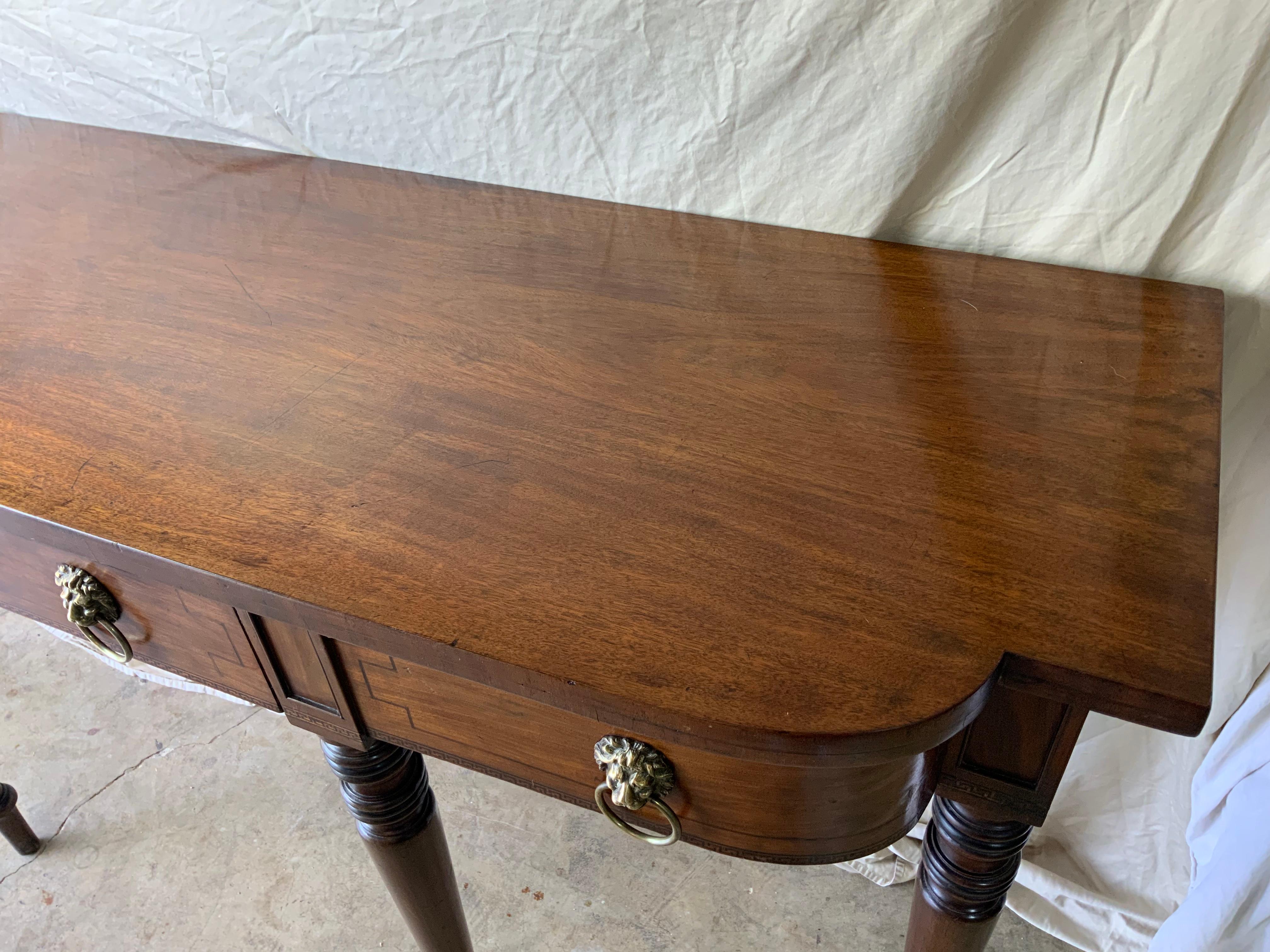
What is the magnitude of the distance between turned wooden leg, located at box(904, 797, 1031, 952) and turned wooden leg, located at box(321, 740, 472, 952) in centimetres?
35

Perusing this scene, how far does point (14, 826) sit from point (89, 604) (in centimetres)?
76

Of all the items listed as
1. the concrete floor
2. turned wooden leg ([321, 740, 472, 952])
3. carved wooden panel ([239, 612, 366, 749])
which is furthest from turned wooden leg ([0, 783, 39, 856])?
carved wooden panel ([239, 612, 366, 749])

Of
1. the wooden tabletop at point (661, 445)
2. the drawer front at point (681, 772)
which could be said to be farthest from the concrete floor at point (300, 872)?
the wooden tabletop at point (661, 445)

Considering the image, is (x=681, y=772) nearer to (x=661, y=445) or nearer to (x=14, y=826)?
(x=661, y=445)

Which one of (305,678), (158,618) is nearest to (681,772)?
(305,678)

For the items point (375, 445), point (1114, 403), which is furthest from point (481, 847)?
point (1114, 403)

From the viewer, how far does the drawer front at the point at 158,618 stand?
0.56m

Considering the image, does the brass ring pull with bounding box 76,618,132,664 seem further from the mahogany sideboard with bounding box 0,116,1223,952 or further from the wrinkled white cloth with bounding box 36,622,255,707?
the wrinkled white cloth with bounding box 36,622,255,707

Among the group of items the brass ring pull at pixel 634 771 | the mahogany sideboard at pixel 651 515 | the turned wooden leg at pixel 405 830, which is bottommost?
the turned wooden leg at pixel 405 830

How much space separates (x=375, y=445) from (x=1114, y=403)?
0.43 m

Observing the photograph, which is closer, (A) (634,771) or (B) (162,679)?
(A) (634,771)

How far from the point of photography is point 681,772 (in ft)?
1.59

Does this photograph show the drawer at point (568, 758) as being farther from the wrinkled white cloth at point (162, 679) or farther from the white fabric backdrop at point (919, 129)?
the wrinkled white cloth at point (162, 679)

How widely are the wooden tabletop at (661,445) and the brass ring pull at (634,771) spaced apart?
0.07m
